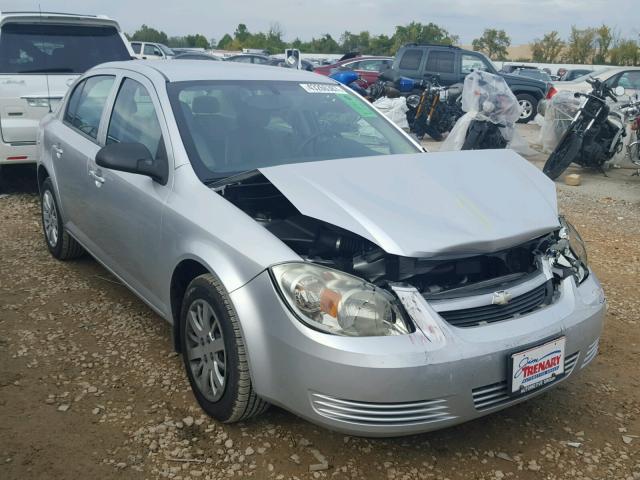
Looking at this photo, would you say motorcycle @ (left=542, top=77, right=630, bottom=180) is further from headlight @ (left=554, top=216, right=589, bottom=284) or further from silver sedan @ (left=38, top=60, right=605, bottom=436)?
headlight @ (left=554, top=216, right=589, bottom=284)

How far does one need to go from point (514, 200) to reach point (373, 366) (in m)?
1.17

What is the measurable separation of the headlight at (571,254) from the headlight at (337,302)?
104cm

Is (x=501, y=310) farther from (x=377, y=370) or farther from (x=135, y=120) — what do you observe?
(x=135, y=120)

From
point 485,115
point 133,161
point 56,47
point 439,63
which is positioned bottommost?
point 485,115

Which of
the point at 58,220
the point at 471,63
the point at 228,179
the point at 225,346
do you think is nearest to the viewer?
the point at 225,346

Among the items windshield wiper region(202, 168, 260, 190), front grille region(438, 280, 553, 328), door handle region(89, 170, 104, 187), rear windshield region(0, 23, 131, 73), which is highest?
rear windshield region(0, 23, 131, 73)

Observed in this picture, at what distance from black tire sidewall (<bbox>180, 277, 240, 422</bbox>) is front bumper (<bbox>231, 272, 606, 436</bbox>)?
0.34 ft

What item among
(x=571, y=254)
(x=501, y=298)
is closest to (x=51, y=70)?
(x=571, y=254)

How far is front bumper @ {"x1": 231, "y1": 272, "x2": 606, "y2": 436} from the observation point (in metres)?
2.20

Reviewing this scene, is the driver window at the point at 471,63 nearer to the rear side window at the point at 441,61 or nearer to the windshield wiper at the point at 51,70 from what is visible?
the rear side window at the point at 441,61

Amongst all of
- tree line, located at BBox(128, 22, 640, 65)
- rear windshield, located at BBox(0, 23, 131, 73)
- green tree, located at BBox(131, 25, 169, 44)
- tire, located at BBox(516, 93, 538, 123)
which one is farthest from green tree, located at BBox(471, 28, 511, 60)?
rear windshield, located at BBox(0, 23, 131, 73)

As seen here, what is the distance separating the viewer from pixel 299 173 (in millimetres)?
2795

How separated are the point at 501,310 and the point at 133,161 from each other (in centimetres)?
185

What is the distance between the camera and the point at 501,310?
2500 millimetres
